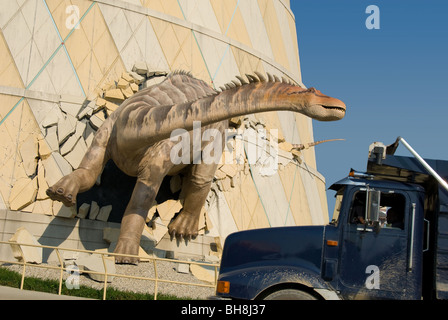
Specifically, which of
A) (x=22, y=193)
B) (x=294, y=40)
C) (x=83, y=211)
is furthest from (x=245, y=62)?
(x=22, y=193)

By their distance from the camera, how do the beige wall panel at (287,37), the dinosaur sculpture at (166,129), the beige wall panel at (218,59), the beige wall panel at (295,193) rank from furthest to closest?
the beige wall panel at (287,37) < the beige wall panel at (295,193) < the beige wall panel at (218,59) < the dinosaur sculpture at (166,129)

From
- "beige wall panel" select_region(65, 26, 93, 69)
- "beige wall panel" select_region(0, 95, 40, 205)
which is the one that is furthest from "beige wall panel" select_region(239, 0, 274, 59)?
"beige wall panel" select_region(0, 95, 40, 205)

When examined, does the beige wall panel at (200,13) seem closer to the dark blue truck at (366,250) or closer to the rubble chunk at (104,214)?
the rubble chunk at (104,214)

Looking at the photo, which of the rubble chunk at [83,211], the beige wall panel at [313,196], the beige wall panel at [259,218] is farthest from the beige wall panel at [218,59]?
the rubble chunk at [83,211]

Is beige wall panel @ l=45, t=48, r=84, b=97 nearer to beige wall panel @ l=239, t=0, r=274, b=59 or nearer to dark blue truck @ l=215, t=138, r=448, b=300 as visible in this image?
beige wall panel @ l=239, t=0, r=274, b=59

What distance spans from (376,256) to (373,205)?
0.68 metres

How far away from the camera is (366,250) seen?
7.57 meters

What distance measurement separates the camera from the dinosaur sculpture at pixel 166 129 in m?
10.3

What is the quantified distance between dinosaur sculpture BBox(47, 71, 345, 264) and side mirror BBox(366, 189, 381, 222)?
259 centimetres

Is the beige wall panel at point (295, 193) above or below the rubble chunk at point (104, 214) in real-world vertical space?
above

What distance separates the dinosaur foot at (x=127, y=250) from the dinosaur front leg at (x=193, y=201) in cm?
267

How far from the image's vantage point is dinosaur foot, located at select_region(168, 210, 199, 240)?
612 inches

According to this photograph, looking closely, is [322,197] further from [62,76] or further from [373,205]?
[373,205]

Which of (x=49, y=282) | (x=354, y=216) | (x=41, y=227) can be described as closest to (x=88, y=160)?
(x=41, y=227)
